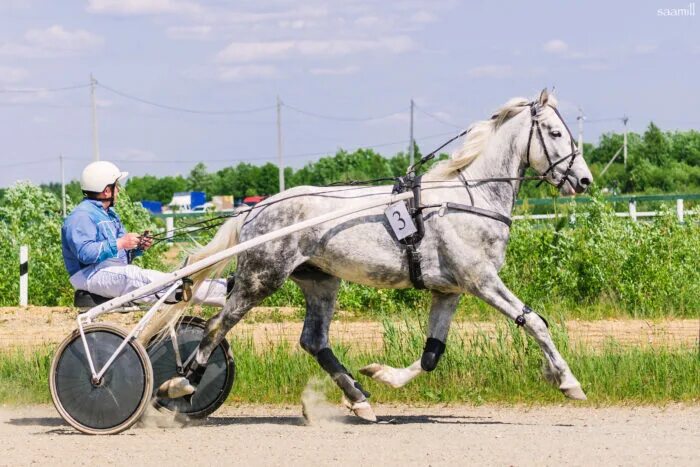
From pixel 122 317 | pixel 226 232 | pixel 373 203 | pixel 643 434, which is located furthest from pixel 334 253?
pixel 122 317

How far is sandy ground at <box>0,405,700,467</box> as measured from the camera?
6.61 metres

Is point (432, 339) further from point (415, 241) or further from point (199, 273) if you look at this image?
point (199, 273)

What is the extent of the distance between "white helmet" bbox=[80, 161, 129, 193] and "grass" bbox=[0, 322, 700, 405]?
7.42 feet

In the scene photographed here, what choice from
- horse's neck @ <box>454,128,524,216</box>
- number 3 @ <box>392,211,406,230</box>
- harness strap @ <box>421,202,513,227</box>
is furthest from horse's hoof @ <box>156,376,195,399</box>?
horse's neck @ <box>454,128,524,216</box>

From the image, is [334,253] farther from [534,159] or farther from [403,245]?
[534,159]

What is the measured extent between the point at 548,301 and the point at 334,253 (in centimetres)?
591

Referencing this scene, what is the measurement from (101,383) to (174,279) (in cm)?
89

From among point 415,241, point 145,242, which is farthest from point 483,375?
point 145,242

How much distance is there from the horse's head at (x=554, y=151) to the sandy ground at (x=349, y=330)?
235 centimetres

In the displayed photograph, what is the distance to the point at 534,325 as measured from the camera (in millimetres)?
7754

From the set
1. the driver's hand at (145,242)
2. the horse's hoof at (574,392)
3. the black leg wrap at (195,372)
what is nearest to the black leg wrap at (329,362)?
the black leg wrap at (195,372)

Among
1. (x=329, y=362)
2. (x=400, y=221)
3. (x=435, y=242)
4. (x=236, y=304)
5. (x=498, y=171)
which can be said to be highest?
(x=498, y=171)

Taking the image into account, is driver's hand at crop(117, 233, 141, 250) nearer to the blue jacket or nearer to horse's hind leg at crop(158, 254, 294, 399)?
the blue jacket

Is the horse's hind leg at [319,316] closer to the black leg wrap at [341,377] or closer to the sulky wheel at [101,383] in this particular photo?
the black leg wrap at [341,377]
